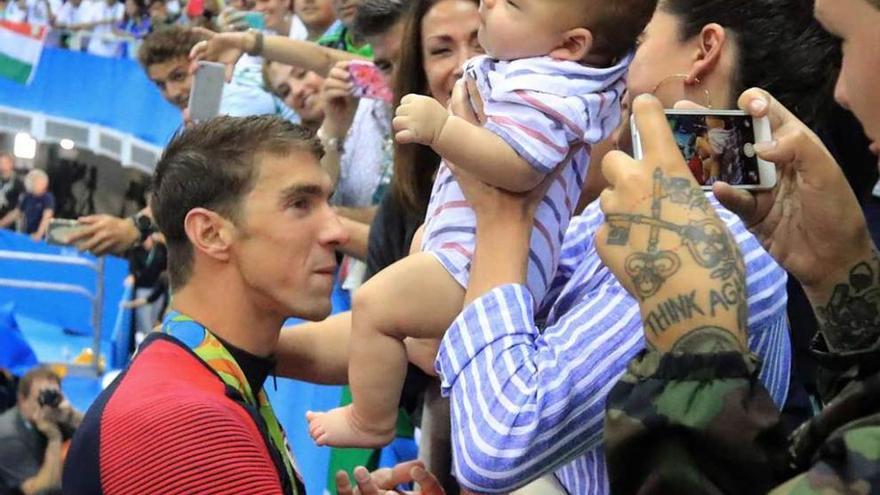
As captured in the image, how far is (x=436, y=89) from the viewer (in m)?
2.73

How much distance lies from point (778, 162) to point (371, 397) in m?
0.88

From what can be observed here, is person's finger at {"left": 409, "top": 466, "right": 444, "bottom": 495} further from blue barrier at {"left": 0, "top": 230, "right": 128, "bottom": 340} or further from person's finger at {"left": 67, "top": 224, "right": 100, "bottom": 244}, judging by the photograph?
blue barrier at {"left": 0, "top": 230, "right": 128, "bottom": 340}

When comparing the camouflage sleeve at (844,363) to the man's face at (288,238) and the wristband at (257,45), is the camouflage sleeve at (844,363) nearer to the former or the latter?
the man's face at (288,238)

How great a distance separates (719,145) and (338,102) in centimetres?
232

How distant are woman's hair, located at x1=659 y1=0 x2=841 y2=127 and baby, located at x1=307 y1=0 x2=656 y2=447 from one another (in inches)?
4.6

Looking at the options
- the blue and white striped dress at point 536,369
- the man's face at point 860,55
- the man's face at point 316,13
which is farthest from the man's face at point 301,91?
the man's face at point 860,55

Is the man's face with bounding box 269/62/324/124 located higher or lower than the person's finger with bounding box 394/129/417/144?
lower

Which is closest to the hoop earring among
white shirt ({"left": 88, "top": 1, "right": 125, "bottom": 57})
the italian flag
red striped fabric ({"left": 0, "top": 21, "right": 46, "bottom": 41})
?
red striped fabric ({"left": 0, "top": 21, "right": 46, "bottom": 41})

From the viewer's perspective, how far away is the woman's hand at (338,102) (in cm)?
363

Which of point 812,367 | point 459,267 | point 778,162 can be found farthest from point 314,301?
point 778,162

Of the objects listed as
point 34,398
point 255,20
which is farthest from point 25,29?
point 34,398

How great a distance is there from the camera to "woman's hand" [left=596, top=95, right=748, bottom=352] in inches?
46.8

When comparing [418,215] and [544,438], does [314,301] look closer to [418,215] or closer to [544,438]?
[418,215]

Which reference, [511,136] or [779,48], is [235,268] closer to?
[511,136]
